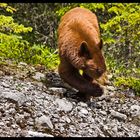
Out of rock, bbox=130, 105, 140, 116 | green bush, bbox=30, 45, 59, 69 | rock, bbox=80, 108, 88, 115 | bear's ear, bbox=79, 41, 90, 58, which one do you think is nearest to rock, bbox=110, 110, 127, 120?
rock, bbox=130, 105, 140, 116

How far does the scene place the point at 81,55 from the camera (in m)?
7.13

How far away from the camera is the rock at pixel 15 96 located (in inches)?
260

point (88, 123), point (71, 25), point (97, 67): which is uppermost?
point (71, 25)

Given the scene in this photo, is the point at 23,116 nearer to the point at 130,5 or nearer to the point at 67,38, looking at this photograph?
the point at 67,38

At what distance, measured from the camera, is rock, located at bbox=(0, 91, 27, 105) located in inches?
260

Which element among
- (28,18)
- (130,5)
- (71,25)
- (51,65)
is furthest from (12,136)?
(28,18)

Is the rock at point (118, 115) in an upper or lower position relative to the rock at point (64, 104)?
lower

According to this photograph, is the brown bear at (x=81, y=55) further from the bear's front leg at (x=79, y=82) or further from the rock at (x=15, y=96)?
the rock at (x=15, y=96)

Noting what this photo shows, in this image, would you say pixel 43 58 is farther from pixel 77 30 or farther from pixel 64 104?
pixel 64 104

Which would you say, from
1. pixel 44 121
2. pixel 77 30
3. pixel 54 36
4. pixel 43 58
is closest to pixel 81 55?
pixel 77 30

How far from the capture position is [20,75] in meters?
7.97

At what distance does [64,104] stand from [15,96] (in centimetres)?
81

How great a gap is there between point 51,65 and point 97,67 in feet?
8.09

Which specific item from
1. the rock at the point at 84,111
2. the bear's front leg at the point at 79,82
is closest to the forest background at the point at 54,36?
A: the bear's front leg at the point at 79,82
